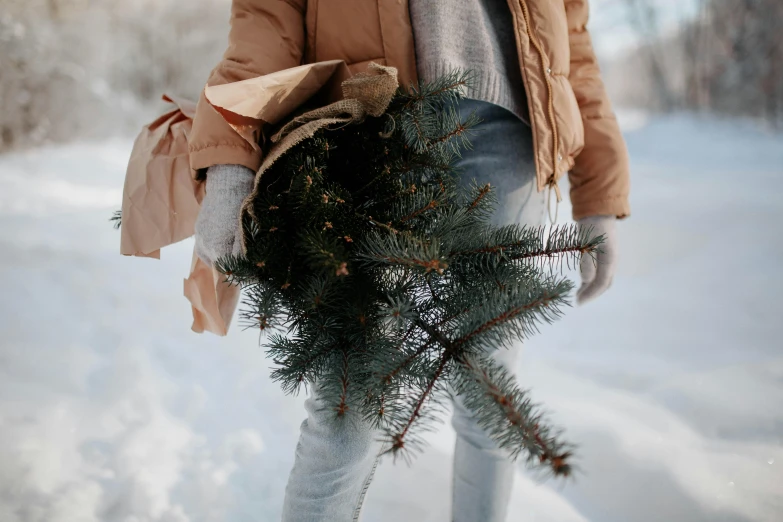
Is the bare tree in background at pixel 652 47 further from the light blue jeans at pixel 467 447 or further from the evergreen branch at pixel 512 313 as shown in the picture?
the evergreen branch at pixel 512 313

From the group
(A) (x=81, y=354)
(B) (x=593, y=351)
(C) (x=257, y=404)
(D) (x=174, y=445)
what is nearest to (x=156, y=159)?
(D) (x=174, y=445)

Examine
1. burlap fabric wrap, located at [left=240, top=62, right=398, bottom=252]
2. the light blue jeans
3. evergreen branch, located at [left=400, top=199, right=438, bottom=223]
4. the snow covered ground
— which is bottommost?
the snow covered ground

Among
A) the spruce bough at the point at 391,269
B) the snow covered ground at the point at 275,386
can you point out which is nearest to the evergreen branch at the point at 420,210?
the spruce bough at the point at 391,269

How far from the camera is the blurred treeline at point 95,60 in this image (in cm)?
260

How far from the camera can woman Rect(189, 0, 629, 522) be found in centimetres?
67

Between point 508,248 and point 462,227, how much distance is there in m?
0.07

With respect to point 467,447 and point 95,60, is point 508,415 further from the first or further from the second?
point 95,60

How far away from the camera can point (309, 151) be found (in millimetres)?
610

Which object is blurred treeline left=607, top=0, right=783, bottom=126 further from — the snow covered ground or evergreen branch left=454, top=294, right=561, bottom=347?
evergreen branch left=454, top=294, right=561, bottom=347

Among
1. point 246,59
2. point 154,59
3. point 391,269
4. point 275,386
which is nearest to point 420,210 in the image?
point 391,269

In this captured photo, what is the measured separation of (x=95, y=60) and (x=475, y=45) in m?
3.33

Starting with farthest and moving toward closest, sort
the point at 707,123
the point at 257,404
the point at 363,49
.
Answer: the point at 707,123 < the point at 257,404 < the point at 363,49

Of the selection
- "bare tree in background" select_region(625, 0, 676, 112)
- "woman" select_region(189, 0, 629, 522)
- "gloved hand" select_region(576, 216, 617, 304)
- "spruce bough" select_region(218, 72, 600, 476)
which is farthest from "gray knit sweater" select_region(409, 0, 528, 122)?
"bare tree in background" select_region(625, 0, 676, 112)

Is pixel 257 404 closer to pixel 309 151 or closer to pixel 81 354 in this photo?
pixel 81 354
